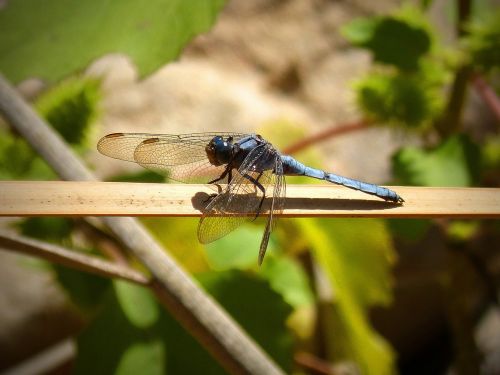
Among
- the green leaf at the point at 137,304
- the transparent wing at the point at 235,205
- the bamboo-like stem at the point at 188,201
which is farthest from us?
the green leaf at the point at 137,304

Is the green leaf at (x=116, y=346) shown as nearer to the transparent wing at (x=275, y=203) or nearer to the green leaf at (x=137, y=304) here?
the green leaf at (x=137, y=304)

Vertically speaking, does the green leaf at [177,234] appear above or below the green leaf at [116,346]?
above

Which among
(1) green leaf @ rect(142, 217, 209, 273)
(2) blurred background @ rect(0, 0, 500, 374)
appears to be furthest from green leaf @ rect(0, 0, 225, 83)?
(1) green leaf @ rect(142, 217, 209, 273)

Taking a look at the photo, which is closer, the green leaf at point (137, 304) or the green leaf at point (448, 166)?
the green leaf at point (137, 304)

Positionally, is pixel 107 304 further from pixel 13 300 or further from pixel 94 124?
pixel 13 300

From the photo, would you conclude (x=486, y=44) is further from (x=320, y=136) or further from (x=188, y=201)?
(x=188, y=201)

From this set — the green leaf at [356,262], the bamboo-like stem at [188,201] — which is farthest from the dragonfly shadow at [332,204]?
the green leaf at [356,262]
